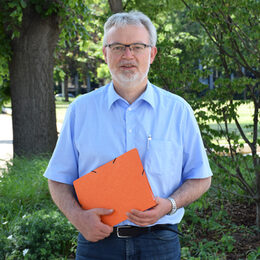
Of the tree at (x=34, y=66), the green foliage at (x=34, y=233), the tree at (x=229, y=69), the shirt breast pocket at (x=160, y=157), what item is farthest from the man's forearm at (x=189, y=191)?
the tree at (x=34, y=66)

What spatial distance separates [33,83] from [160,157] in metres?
6.70

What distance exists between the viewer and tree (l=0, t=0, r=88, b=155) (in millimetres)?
8297

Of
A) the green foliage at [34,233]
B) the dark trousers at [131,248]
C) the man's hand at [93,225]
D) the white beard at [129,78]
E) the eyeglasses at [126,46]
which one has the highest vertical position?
the eyeglasses at [126,46]

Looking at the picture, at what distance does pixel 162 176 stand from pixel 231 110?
2.90 meters

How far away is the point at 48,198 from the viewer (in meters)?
5.77

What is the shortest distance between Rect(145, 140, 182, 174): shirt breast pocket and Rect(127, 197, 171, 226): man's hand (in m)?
0.15

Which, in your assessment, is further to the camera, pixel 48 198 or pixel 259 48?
pixel 48 198

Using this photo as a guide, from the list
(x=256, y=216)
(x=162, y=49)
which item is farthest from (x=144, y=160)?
(x=256, y=216)

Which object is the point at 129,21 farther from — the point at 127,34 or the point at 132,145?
the point at 132,145

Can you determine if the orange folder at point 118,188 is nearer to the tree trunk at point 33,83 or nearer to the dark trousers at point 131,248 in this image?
the dark trousers at point 131,248

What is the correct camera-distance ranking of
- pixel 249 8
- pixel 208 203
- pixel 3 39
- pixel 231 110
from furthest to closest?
pixel 3 39 < pixel 208 203 < pixel 231 110 < pixel 249 8

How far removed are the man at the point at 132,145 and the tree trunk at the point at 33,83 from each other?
6.49m

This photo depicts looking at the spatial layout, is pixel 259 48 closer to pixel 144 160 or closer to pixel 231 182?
pixel 231 182

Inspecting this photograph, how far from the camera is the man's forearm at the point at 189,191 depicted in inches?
78.8
